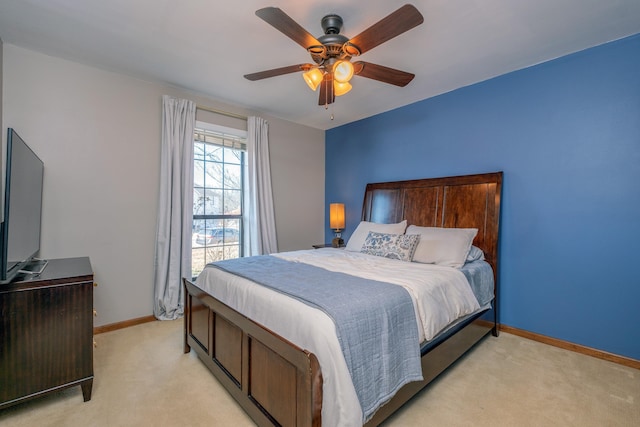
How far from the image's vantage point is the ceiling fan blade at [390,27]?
1.51 m

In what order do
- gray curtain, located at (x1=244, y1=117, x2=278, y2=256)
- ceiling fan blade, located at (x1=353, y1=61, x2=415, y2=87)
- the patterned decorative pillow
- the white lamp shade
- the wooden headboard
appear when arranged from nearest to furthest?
ceiling fan blade, located at (x1=353, y1=61, x2=415, y2=87)
the patterned decorative pillow
the wooden headboard
gray curtain, located at (x1=244, y1=117, x2=278, y2=256)
the white lamp shade

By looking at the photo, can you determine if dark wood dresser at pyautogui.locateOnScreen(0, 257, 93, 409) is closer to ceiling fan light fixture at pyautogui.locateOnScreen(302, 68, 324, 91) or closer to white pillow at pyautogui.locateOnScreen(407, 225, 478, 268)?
ceiling fan light fixture at pyautogui.locateOnScreen(302, 68, 324, 91)

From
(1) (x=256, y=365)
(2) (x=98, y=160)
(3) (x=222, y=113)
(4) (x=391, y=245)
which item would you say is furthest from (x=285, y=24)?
(2) (x=98, y=160)

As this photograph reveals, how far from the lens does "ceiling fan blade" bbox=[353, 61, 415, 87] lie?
6.64ft

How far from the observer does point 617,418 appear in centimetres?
174

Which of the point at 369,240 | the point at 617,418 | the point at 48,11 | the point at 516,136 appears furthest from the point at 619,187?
the point at 48,11

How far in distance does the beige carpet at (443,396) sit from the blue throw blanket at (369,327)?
45 centimetres

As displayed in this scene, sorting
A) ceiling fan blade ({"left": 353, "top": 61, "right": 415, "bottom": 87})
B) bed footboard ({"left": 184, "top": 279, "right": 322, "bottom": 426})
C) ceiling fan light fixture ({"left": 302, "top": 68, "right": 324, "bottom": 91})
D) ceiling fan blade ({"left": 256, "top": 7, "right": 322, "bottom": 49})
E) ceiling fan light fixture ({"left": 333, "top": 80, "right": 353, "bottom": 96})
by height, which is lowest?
bed footboard ({"left": 184, "top": 279, "right": 322, "bottom": 426})

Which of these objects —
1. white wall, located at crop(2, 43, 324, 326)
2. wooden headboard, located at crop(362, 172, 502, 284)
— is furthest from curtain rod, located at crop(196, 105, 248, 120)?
wooden headboard, located at crop(362, 172, 502, 284)

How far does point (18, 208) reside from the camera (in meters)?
1.82

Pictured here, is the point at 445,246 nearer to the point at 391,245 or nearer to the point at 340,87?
the point at 391,245

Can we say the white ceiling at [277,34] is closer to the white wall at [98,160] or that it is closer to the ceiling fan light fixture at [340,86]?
the white wall at [98,160]

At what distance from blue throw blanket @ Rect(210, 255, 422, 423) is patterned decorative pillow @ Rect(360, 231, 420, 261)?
102 cm

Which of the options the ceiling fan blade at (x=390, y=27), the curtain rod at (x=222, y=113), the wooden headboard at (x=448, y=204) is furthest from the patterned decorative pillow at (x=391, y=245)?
the curtain rod at (x=222, y=113)
